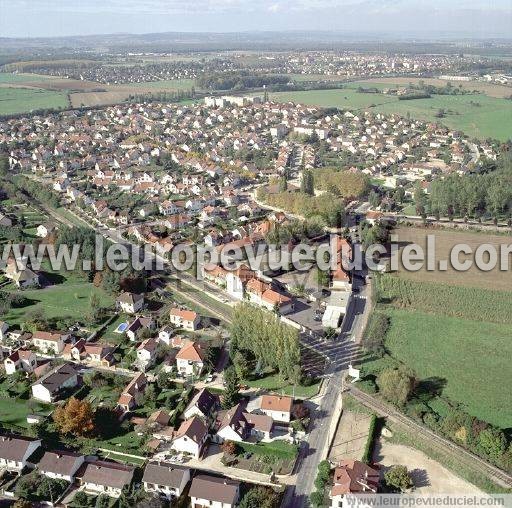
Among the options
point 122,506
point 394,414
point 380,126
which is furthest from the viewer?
point 380,126

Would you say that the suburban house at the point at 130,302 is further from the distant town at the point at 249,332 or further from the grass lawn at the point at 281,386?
the grass lawn at the point at 281,386

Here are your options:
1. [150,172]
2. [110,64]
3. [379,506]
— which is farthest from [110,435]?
[110,64]

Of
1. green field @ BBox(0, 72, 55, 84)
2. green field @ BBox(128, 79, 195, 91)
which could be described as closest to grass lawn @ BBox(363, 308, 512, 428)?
green field @ BBox(128, 79, 195, 91)

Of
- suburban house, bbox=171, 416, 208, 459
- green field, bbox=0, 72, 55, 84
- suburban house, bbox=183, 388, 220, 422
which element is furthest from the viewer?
green field, bbox=0, 72, 55, 84

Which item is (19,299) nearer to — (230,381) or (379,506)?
(230,381)

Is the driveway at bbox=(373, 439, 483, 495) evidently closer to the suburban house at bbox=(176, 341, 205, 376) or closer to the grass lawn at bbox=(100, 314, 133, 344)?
the suburban house at bbox=(176, 341, 205, 376)

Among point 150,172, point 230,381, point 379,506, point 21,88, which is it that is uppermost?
point 21,88

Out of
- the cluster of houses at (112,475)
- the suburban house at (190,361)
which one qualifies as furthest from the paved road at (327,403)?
the suburban house at (190,361)
